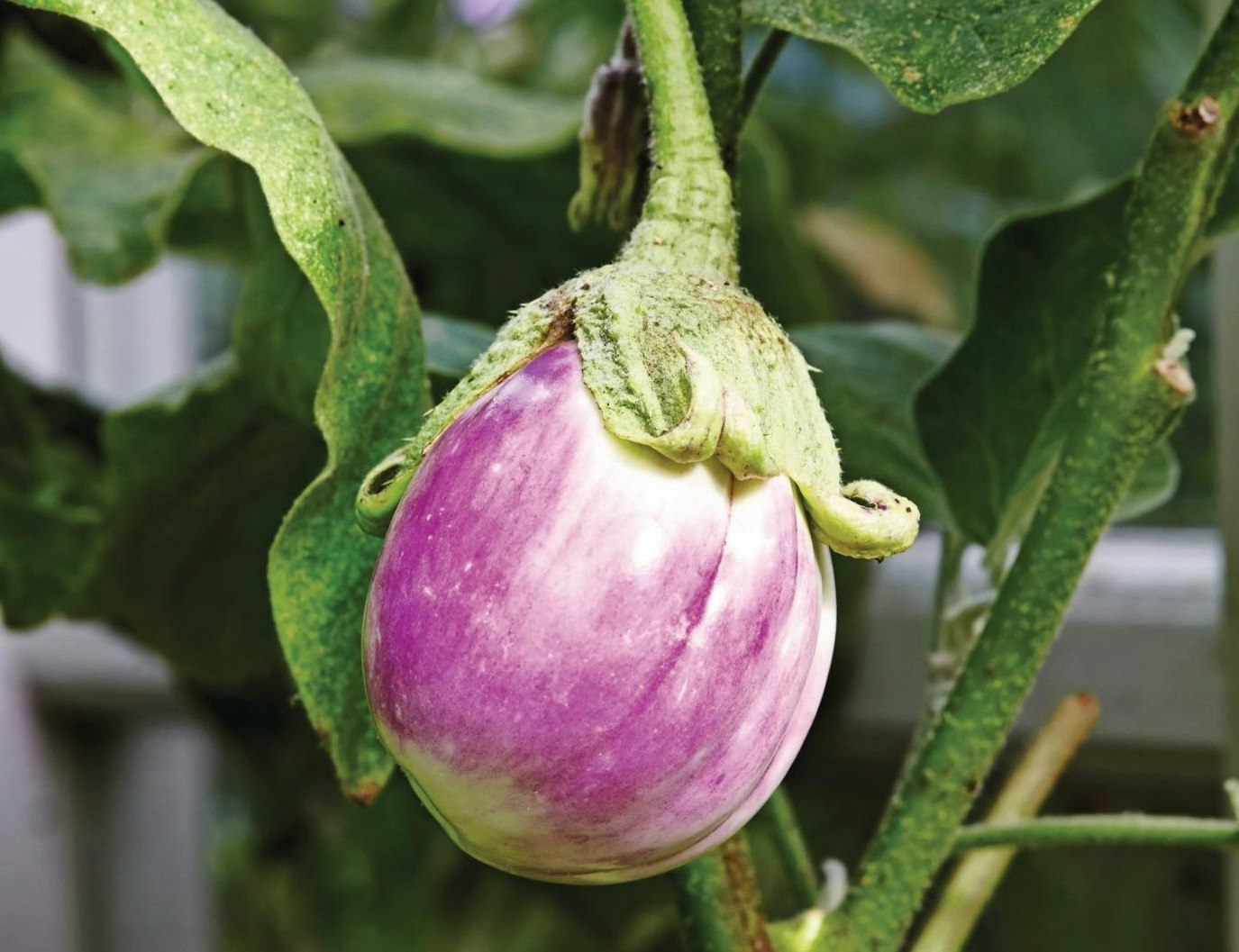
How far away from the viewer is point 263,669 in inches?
23.7

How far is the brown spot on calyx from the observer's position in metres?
0.28

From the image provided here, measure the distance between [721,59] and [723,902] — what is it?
0.62ft

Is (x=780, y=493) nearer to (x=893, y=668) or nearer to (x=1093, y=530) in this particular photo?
(x=1093, y=530)

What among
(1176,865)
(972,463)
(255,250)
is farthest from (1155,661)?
(255,250)

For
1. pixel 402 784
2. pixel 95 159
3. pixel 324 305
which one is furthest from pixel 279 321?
pixel 402 784

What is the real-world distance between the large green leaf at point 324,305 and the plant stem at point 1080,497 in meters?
0.12

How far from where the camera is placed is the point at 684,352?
0.22 m

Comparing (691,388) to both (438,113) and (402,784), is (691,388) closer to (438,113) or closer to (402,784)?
(438,113)

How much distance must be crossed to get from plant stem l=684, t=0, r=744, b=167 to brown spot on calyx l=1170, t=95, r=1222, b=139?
0.09 metres

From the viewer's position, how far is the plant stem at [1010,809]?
353mm

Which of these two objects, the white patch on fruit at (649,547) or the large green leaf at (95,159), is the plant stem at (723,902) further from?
the large green leaf at (95,159)

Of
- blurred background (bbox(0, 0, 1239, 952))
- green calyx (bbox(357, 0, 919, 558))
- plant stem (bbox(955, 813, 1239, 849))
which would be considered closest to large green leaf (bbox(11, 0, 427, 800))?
green calyx (bbox(357, 0, 919, 558))

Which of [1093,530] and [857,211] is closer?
[1093,530]

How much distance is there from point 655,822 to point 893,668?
0.67m
